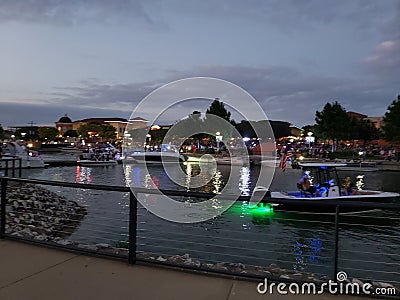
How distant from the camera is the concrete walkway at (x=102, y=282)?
3.57m

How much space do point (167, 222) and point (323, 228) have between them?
559 cm

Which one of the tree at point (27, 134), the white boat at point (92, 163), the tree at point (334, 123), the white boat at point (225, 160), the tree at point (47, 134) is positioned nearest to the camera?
the white boat at point (92, 163)

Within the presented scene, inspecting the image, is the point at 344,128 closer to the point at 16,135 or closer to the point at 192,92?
the point at 192,92

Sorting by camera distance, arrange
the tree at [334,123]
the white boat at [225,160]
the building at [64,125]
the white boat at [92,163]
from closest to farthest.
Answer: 1. the white boat at [92,163]
2. the white boat at [225,160]
3. the tree at [334,123]
4. the building at [64,125]

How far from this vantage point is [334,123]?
57.4 meters

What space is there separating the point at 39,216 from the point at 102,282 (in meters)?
8.05

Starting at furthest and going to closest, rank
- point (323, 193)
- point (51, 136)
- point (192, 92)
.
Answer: point (51, 136) < point (323, 193) < point (192, 92)

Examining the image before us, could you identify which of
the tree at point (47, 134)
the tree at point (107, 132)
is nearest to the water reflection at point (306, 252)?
the tree at point (107, 132)

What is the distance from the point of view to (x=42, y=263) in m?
4.41

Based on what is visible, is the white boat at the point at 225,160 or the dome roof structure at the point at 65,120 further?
the dome roof structure at the point at 65,120

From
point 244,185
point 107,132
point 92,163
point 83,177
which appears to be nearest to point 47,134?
point 107,132

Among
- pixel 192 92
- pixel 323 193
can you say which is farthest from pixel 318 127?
pixel 192 92

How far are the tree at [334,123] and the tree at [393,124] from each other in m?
6.85

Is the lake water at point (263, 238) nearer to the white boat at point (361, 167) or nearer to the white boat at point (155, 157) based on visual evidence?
the white boat at point (361, 167)
